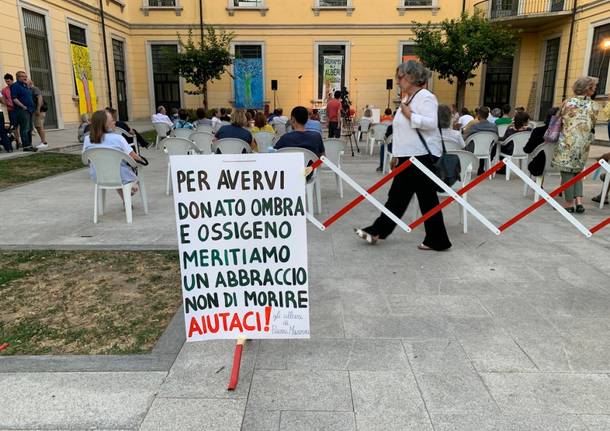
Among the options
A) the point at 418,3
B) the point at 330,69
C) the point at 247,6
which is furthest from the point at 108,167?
the point at 418,3

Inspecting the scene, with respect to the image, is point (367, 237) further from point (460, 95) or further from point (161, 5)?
point (161, 5)

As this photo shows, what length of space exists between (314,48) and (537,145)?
19.4 m

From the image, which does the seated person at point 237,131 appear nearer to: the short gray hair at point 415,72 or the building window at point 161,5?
the short gray hair at point 415,72

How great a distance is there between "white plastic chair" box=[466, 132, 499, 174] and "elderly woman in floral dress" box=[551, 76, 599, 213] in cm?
207

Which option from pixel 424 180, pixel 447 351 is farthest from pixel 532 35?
pixel 447 351

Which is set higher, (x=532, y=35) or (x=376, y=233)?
(x=532, y=35)

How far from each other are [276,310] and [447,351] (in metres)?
1.01

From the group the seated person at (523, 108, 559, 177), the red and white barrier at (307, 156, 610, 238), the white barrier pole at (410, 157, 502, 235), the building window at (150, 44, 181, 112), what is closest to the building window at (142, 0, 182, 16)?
the building window at (150, 44, 181, 112)

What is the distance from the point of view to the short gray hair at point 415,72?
12.5 ft

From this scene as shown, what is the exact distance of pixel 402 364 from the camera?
2422 mm

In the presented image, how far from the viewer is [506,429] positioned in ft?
6.31

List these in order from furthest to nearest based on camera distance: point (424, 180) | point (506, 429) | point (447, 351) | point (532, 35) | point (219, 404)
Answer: point (532, 35) → point (424, 180) → point (447, 351) → point (219, 404) → point (506, 429)

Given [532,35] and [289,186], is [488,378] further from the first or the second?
[532,35]

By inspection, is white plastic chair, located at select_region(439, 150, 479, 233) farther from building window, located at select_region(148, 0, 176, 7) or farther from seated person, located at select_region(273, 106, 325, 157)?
building window, located at select_region(148, 0, 176, 7)
